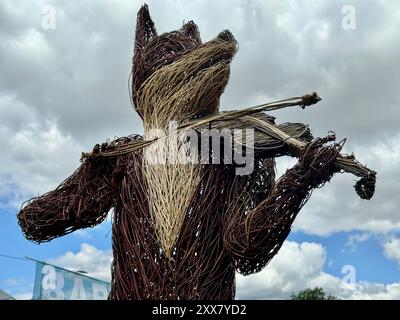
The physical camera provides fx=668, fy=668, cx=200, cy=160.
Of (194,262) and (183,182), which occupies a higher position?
(183,182)

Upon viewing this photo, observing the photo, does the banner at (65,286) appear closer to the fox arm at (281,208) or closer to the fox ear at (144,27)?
the fox ear at (144,27)

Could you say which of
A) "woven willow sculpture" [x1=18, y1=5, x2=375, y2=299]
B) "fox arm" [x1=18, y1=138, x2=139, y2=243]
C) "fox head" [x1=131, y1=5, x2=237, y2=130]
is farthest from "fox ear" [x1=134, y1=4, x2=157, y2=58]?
"fox arm" [x1=18, y1=138, x2=139, y2=243]

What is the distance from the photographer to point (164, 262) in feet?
20.0

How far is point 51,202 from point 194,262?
5.84ft

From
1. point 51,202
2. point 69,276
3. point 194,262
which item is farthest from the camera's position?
point 69,276

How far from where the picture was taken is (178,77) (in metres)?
6.80

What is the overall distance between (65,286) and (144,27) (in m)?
4.89
